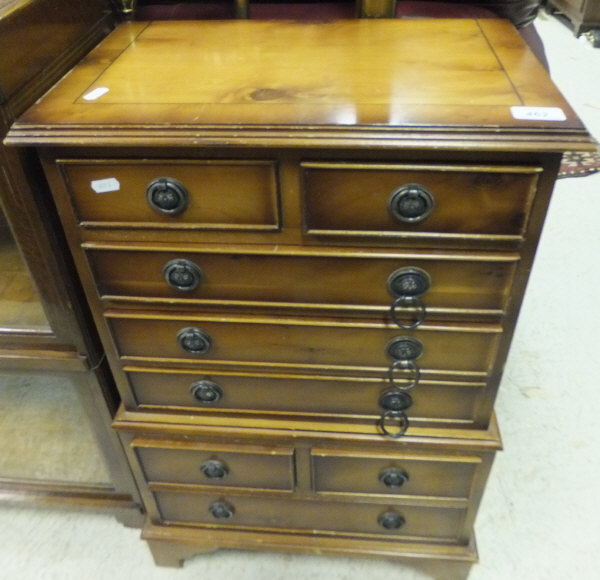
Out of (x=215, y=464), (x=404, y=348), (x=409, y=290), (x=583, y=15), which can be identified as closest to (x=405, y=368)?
(x=404, y=348)

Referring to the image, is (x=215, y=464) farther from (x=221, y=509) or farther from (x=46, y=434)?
(x=46, y=434)

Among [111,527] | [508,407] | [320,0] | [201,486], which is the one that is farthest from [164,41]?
[508,407]

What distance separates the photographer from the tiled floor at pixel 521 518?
44.7 inches

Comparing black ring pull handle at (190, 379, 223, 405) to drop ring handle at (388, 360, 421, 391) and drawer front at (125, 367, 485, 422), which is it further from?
drop ring handle at (388, 360, 421, 391)

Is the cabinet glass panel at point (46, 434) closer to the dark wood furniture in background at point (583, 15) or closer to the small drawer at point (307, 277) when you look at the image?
the small drawer at point (307, 277)

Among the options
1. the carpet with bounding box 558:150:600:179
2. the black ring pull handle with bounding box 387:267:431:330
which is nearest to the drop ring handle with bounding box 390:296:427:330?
the black ring pull handle with bounding box 387:267:431:330

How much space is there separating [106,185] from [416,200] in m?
0.37

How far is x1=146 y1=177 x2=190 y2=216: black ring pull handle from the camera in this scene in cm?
69

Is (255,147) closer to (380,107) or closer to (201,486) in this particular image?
(380,107)

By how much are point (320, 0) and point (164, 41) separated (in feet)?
→ 1.09

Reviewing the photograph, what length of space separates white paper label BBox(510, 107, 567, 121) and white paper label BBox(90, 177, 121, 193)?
0.46m

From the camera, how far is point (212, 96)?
707mm

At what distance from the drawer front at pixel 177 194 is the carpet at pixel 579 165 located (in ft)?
6.11

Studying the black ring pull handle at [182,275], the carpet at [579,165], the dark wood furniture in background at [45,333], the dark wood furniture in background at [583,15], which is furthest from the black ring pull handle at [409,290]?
the dark wood furniture in background at [583,15]
